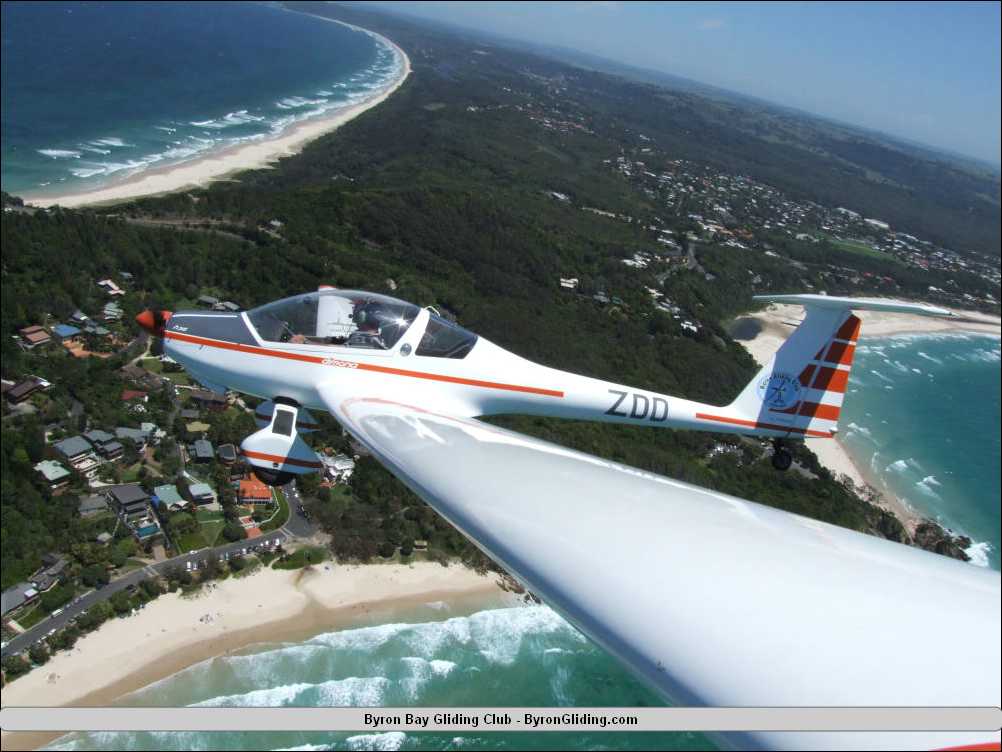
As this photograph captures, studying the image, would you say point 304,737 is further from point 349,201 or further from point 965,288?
point 965,288

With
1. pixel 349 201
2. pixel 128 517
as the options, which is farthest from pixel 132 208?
pixel 128 517

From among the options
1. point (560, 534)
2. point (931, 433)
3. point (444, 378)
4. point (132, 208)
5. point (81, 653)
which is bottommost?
point (81, 653)

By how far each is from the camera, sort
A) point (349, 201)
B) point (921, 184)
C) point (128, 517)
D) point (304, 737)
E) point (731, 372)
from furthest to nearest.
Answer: point (921, 184), point (349, 201), point (731, 372), point (128, 517), point (304, 737)

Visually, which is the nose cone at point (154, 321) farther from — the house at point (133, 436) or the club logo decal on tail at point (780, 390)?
the house at point (133, 436)

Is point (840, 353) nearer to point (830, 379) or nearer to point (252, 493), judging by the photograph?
point (830, 379)

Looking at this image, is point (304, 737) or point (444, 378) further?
point (304, 737)

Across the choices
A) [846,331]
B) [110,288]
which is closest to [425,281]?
[110,288]

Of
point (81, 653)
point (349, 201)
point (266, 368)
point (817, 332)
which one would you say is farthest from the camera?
point (349, 201)
